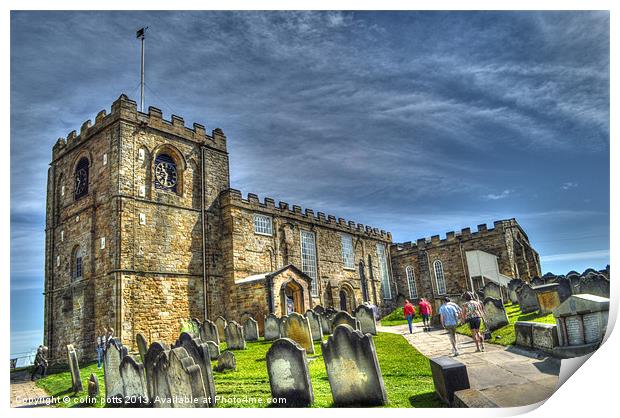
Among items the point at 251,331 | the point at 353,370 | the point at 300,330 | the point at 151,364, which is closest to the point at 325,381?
the point at 353,370

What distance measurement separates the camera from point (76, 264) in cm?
1786

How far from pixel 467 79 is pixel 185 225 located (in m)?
14.3

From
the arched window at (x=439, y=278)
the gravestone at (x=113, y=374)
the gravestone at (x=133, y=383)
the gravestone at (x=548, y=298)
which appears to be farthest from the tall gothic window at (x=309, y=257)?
the gravestone at (x=133, y=383)

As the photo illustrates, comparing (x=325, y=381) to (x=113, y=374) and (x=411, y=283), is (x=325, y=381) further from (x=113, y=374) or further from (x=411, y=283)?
(x=411, y=283)

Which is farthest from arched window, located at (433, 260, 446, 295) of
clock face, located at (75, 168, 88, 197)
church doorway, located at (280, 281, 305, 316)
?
clock face, located at (75, 168, 88, 197)

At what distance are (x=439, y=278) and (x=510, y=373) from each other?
2580 centimetres

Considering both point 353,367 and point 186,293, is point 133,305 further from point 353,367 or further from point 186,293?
point 353,367

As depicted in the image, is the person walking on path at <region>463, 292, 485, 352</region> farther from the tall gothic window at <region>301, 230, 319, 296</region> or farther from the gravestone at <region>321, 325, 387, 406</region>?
the tall gothic window at <region>301, 230, 319, 296</region>

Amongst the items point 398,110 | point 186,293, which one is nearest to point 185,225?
point 186,293

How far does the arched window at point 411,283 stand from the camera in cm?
3244

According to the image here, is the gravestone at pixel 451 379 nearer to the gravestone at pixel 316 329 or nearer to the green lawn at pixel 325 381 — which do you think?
the green lawn at pixel 325 381

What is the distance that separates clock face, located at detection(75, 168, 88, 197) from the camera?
18312mm

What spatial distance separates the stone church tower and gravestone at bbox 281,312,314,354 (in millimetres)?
7218

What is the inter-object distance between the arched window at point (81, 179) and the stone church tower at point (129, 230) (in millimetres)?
49
